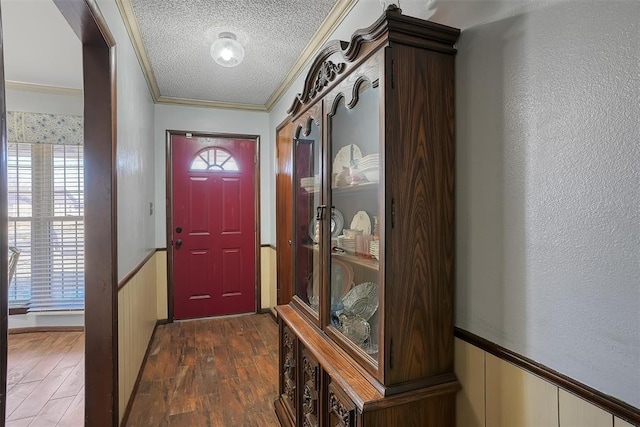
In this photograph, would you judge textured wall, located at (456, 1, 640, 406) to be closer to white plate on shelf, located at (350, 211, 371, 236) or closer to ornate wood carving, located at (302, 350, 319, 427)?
white plate on shelf, located at (350, 211, 371, 236)

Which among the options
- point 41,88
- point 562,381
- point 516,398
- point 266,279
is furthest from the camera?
point 266,279

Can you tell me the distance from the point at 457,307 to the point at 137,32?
2510 millimetres

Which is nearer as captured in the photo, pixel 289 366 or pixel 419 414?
pixel 419 414

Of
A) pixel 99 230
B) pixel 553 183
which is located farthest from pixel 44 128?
pixel 553 183

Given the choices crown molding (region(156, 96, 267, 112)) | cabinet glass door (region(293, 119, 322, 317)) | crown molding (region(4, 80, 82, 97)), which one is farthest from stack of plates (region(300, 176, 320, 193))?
crown molding (region(4, 80, 82, 97))

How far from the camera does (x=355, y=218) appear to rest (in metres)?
1.49

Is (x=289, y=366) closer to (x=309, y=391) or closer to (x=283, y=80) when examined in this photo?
(x=309, y=391)

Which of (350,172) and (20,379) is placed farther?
(20,379)

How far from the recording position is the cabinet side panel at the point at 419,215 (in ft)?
3.66

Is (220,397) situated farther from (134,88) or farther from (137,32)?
(137,32)

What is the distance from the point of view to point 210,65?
113 inches

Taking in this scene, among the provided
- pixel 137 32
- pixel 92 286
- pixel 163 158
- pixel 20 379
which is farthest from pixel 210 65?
pixel 20 379

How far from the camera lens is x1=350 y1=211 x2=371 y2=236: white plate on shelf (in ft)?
4.59

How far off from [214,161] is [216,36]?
178cm
